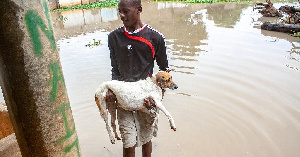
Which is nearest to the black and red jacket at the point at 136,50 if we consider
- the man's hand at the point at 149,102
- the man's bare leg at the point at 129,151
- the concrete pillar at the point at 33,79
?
the man's hand at the point at 149,102

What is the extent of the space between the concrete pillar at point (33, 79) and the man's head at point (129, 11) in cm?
92

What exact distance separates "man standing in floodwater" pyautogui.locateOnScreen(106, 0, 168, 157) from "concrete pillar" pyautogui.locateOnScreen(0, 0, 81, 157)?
933 millimetres

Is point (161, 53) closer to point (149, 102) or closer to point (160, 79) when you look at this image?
point (160, 79)

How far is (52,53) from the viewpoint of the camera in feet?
3.89

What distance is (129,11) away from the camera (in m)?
2.02

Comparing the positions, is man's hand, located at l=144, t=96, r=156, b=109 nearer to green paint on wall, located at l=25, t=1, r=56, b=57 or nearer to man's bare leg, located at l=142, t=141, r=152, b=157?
man's bare leg, located at l=142, t=141, r=152, b=157

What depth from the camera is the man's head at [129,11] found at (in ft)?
6.56

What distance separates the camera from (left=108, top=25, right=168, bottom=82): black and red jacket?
2.14 meters

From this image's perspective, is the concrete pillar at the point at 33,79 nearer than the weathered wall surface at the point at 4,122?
Yes

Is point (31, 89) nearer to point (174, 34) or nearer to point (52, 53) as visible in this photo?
point (52, 53)

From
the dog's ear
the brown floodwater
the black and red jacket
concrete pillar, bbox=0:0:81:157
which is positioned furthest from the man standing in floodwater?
the brown floodwater

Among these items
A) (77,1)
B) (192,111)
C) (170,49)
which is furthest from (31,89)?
(77,1)

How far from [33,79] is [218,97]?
13.1 feet

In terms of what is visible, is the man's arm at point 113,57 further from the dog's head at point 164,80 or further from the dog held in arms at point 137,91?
the dog's head at point 164,80
